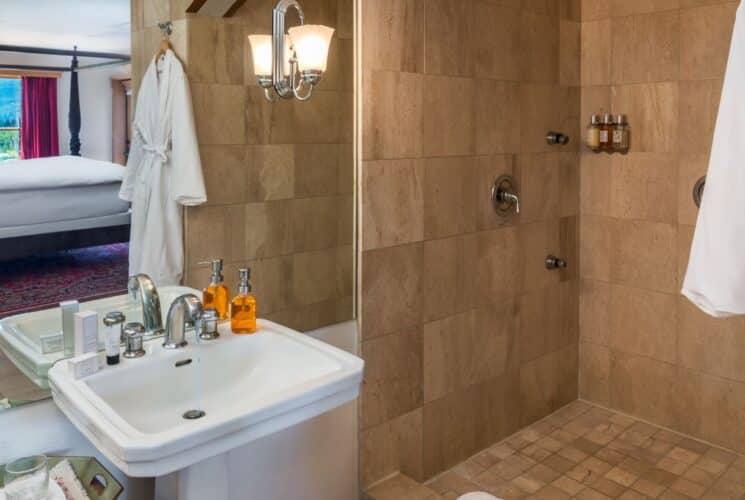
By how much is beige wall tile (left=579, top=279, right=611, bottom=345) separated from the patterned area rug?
7.36 ft

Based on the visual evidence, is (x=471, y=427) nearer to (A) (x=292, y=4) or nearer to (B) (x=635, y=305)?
(B) (x=635, y=305)

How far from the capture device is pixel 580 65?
10.2 feet

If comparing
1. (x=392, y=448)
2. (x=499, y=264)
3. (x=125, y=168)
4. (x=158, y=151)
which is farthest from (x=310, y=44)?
Result: (x=392, y=448)

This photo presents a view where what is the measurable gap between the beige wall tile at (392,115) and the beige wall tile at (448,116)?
0.14 feet

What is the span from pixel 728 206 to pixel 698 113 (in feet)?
6.26

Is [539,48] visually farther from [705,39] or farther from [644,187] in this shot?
[644,187]

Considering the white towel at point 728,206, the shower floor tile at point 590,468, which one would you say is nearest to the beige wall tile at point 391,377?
the shower floor tile at point 590,468

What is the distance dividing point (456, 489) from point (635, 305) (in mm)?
1242

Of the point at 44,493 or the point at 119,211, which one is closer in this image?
the point at 44,493

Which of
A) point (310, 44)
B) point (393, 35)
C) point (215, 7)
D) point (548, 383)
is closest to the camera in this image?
point (215, 7)

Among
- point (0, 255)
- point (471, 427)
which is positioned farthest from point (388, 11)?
point (471, 427)

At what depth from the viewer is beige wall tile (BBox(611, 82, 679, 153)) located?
2.86 metres

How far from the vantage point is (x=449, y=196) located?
100 inches

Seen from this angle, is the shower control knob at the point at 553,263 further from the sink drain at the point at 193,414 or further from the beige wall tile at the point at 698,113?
the sink drain at the point at 193,414
